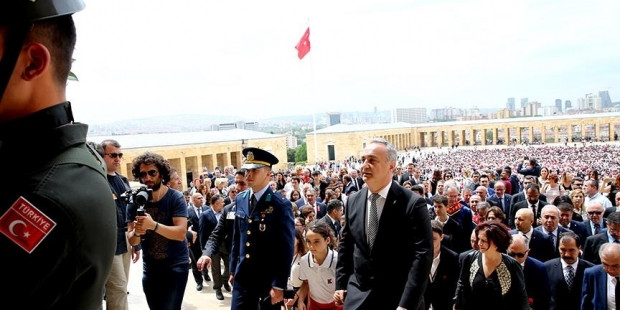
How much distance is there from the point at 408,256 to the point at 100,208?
3000mm

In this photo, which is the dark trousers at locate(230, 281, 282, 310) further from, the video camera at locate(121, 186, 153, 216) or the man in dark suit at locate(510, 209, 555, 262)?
the man in dark suit at locate(510, 209, 555, 262)

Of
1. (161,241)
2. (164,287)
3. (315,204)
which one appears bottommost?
(315,204)

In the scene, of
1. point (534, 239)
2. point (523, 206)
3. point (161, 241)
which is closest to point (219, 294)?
point (161, 241)

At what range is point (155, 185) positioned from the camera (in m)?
4.53

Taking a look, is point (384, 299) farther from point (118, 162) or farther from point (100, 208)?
point (118, 162)

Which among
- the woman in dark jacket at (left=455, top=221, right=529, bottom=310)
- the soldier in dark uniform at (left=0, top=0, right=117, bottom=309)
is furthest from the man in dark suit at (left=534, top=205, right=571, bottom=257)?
the soldier in dark uniform at (left=0, top=0, right=117, bottom=309)

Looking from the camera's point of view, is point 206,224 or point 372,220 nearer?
point 372,220

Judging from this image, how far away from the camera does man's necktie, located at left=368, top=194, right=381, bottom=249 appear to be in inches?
146

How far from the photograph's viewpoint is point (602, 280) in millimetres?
4492

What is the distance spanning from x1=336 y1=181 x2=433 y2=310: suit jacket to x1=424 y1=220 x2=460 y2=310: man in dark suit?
155 centimetres

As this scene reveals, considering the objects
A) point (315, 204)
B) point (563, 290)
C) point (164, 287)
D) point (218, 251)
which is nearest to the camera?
point (164, 287)

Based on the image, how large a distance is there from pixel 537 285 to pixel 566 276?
46 cm

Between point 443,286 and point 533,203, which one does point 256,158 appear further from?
point 533,203

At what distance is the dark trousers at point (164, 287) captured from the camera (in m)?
4.34
